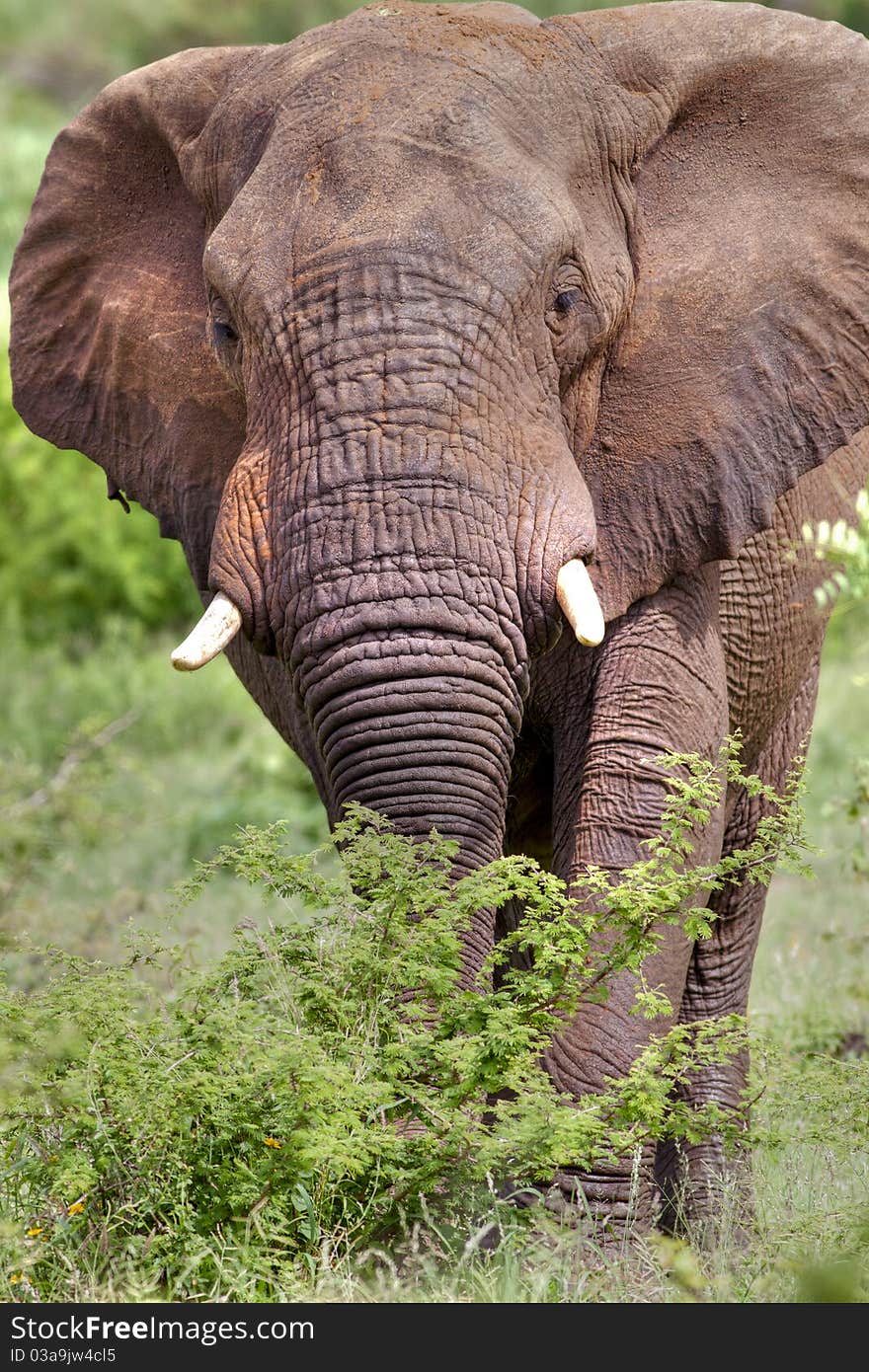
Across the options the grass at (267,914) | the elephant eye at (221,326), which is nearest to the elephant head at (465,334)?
the elephant eye at (221,326)

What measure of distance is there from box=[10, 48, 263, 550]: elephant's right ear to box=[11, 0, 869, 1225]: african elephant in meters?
0.01

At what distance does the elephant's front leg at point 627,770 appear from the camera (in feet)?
16.3

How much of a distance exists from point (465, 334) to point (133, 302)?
154 cm

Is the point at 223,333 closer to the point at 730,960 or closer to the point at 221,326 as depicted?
the point at 221,326

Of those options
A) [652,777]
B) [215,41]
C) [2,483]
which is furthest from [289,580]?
[215,41]

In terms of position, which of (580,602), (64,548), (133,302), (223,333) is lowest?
(64,548)

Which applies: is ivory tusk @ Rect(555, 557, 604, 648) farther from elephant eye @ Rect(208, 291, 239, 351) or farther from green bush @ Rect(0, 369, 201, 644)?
green bush @ Rect(0, 369, 201, 644)

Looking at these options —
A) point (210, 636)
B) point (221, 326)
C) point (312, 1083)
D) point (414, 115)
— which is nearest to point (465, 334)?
point (414, 115)

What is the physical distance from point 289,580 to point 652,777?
40.2 inches

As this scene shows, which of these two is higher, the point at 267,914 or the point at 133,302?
the point at 133,302

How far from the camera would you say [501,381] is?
4793 mm

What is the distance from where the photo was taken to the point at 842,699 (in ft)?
39.7

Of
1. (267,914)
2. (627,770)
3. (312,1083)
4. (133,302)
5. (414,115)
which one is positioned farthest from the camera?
(267,914)
